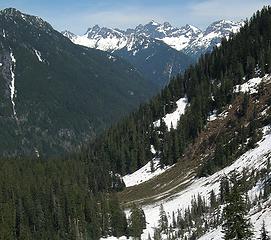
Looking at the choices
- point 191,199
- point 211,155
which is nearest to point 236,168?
point 191,199

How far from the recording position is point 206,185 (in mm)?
154250

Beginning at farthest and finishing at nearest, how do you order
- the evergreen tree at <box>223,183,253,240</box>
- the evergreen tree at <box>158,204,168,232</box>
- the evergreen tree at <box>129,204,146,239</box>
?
the evergreen tree at <box>129,204,146,239</box>
the evergreen tree at <box>158,204,168,232</box>
the evergreen tree at <box>223,183,253,240</box>

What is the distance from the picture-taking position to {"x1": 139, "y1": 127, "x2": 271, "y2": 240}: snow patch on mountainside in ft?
467

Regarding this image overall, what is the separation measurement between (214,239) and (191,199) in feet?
195

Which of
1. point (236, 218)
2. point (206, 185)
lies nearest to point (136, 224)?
point (206, 185)

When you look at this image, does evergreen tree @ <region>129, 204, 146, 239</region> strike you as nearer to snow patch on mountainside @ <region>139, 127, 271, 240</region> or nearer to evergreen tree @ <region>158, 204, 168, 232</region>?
snow patch on mountainside @ <region>139, 127, 271, 240</region>

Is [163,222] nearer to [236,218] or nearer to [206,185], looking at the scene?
[206,185]

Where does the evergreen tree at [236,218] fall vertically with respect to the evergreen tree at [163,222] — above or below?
above

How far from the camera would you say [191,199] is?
481 feet

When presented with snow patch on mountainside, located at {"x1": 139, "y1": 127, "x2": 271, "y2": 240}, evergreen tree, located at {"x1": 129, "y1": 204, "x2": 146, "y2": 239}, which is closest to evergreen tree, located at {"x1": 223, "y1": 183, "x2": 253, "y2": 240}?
evergreen tree, located at {"x1": 129, "y1": 204, "x2": 146, "y2": 239}

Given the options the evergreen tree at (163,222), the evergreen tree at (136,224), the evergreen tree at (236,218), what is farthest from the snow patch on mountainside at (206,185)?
the evergreen tree at (236,218)

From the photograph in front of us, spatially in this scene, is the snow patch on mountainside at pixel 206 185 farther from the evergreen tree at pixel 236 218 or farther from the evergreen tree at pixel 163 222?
the evergreen tree at pixel 236 218

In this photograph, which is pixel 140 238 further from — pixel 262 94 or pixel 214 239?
pixel 262 94

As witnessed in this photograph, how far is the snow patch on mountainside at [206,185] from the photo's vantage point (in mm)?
142250
